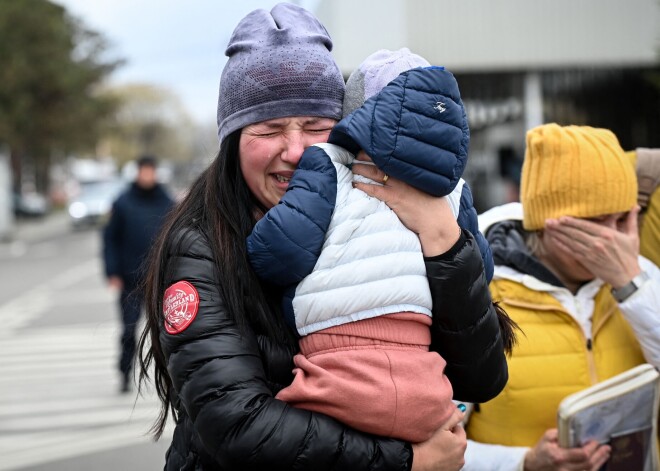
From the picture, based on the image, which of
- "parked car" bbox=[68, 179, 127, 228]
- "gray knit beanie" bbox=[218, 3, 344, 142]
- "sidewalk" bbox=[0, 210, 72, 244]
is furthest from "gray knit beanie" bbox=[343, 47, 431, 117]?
"parked car" bbox=[68, 179, 127, 228]

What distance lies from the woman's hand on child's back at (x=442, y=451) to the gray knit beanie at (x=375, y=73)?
74 cm

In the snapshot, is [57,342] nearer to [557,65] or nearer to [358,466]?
[557,65]

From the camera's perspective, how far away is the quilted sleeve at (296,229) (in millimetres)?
1805

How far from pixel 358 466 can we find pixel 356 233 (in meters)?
0.47

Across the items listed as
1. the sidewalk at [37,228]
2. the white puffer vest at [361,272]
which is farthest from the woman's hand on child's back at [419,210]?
the sidewalk at [37,228]

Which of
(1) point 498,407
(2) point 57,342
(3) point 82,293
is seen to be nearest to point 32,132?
(3) point 82,293

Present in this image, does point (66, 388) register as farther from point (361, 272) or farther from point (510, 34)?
point (510, 34)

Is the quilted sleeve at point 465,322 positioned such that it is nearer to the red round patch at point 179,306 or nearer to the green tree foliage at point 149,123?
the red round patch at point 179,306

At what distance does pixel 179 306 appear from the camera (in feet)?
6.09

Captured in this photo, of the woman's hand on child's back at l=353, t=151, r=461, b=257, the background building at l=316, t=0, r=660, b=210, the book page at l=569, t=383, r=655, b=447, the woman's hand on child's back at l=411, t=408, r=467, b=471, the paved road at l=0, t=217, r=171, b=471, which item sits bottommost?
the paved road at l=0, t=217, r=171, b=471

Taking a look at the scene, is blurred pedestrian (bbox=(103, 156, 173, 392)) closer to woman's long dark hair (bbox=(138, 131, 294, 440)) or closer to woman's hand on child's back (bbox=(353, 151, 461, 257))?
woman's long dark hair (bbox=(138, 131, 294, 440))

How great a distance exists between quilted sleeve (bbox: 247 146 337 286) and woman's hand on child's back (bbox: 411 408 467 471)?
17.2 inches

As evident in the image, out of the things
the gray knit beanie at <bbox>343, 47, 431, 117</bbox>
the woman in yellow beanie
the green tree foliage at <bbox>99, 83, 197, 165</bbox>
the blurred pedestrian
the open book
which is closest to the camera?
the gray knit beanie at <bbox>343, 47, 431, 117</bbox>

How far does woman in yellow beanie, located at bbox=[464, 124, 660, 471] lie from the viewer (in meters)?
2.52
